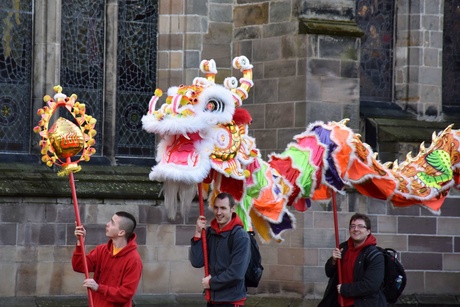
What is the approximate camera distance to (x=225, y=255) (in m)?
10.4

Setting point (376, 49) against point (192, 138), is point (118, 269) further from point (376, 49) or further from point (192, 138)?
point (376, 49)

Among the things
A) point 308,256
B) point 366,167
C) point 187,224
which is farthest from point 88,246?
point 366,167

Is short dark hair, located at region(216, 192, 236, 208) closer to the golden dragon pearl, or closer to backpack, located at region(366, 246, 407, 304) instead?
the golden dragon pearl

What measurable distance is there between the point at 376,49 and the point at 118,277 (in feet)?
26.4

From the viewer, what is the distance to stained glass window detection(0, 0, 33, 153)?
15.3 meters

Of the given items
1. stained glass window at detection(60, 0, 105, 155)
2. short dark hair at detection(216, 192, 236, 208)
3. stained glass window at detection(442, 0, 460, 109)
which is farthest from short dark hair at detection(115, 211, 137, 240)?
stained glass window at detection(442, 0, 460, 109)

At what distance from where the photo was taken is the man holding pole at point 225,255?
406 inches

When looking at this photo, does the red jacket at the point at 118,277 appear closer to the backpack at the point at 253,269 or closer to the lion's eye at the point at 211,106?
the backpack at the point at 253,269

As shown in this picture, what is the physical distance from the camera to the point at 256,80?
16.2 m

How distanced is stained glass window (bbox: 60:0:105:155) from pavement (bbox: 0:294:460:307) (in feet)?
6.11

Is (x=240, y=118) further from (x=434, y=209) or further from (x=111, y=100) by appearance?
(x=111, y=100)

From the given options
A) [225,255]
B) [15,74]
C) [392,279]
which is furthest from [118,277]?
[15,74]

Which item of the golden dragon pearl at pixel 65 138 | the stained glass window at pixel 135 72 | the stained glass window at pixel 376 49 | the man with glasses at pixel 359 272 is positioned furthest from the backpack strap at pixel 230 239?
the stained glass window at pixel 376 49

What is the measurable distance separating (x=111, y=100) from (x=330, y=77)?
2.45m
